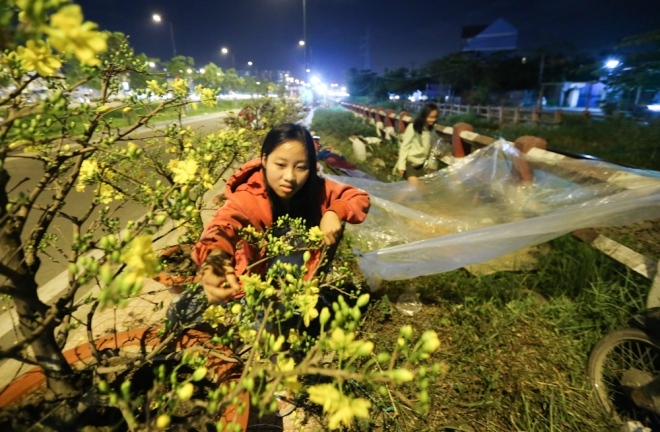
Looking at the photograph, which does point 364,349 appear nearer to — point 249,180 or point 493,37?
point 249,180

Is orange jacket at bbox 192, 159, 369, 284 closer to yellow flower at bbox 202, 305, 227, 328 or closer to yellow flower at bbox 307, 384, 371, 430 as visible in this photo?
yellow flower at bbox 202, 305, 227, 328

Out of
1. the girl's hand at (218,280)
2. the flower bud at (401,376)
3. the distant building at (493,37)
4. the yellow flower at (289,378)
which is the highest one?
the distant building at (493,37)

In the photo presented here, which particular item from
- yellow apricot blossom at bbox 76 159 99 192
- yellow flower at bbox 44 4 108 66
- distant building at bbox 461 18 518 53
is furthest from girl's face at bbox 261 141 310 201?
distant building at bbox 461 18 518 53

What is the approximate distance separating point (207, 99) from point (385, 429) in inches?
79.8

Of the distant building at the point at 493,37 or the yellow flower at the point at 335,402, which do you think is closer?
the yellow flower at the point at 335,402

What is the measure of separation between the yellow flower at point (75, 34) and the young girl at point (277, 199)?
2.85 feet

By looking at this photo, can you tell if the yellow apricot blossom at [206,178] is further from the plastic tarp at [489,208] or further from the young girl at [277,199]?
the plastic tarp at [489,208]

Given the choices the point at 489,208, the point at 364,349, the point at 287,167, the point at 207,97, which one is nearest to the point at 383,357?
the point at 364,349

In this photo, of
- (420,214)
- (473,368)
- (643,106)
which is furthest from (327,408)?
(643,106)

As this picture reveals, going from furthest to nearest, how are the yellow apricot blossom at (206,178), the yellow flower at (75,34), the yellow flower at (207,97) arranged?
1. the yellow flower at (207,97)
2. the yellow apricot blossom at (206,178)
3. the yellow flower at (75,34)

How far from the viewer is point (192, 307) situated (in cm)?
194

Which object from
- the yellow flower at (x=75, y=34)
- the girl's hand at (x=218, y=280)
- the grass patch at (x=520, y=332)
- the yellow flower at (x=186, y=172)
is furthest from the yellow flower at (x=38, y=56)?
the grass patch at (x=520, y=332)

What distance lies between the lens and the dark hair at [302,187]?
1.75m

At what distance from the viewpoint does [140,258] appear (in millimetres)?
597
